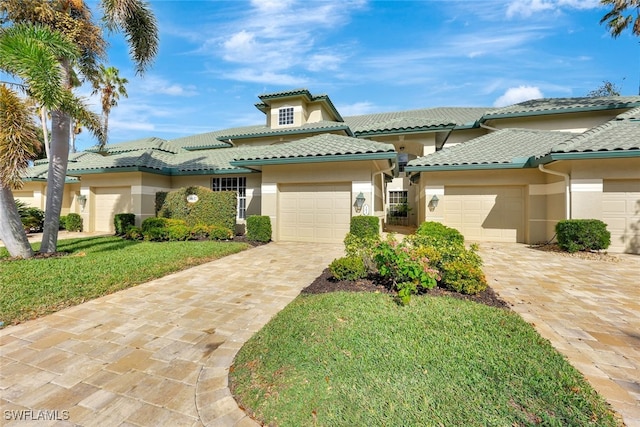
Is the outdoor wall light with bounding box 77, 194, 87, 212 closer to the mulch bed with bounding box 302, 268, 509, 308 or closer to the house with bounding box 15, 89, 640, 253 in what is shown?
the house with bounding box 15, 89, 640, 253

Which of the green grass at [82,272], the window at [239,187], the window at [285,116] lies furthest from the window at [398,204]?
the green grass at [82,272]

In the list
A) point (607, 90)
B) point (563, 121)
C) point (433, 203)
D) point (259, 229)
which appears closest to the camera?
point (259, 229)

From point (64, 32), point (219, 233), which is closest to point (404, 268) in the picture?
point (219, 233)

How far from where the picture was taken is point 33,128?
718 centimetres

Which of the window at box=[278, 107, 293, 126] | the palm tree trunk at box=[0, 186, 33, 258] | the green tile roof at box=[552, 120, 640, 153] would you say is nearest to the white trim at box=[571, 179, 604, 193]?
the green tile roof at box=[552, 120, 640, 153]

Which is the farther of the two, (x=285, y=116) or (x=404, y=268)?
(x=285, y=116)

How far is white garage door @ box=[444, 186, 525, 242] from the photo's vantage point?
443 inches

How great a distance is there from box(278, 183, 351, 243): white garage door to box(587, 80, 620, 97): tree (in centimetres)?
3513

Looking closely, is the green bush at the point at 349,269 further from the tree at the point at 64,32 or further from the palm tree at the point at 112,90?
the palm tree at the point at 112,90

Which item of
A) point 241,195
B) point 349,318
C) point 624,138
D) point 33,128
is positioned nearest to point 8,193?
point 33,128

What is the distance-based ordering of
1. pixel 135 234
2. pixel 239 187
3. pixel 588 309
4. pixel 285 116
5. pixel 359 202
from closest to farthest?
pixel 588 309
pixel 359 202
pixel 135 234
pixel 239 187
pixel 285 116

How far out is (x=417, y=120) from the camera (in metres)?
16.8

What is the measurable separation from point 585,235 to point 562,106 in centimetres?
1059
